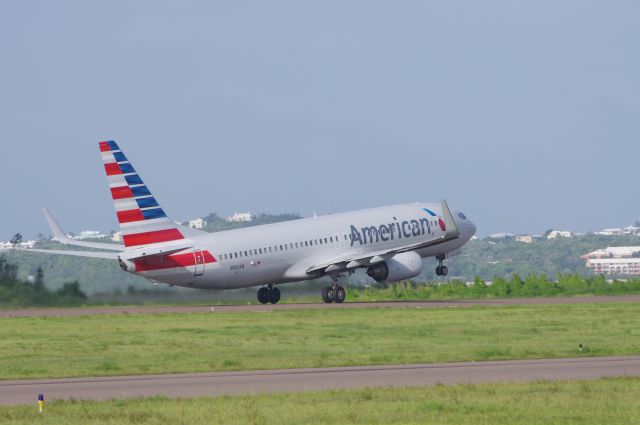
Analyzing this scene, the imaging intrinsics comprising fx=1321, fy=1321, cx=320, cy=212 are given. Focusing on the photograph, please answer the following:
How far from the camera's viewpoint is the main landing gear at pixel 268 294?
241 feet

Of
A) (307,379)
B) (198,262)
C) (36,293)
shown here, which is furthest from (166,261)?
(307,379)

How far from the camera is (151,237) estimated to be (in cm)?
6425

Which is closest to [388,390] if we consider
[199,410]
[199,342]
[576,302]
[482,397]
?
[482,397]

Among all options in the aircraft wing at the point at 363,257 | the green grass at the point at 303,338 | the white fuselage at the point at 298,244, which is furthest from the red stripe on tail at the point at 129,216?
the aircraft wing at the point at 363,257

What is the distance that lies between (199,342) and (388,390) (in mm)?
17626

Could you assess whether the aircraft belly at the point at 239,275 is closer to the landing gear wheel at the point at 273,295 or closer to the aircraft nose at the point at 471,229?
the landing gear wheel at the point at 273,295

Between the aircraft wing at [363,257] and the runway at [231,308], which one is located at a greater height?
the aircraft wing at [363,257]

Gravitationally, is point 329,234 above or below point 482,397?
above

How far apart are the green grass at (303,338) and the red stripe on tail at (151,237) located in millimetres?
3902

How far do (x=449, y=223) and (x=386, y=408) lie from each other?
48530 millimetres

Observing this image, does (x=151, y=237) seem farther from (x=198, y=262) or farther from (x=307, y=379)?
(x=307, y=379)

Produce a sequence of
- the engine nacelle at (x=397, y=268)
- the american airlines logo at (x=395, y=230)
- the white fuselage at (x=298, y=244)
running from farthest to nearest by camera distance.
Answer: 1. the american airlines logo at (x=395, y=230)
2. the engine nacelle at (x=397, y=268)
3. the white fuselage at (x=298, y=244)

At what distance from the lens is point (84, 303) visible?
71125 mm

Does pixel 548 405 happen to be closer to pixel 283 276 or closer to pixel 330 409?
pixel 330 409
